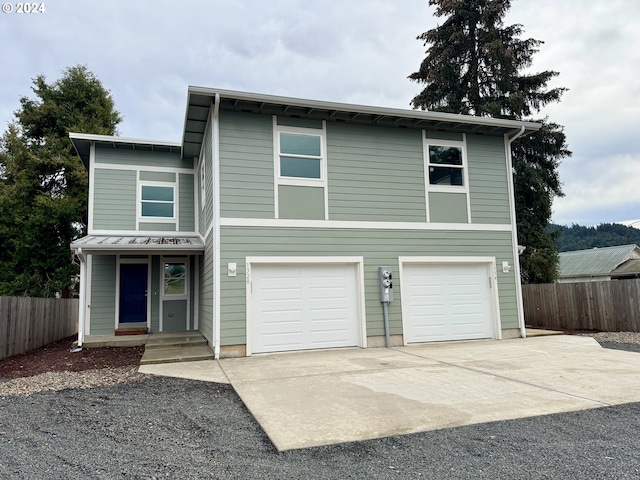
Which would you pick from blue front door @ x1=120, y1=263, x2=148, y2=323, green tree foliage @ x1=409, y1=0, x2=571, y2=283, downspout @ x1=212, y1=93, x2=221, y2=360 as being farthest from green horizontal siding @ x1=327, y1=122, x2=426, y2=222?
green tree foliage @ x1=409, y1=0, x2=571, y2=283

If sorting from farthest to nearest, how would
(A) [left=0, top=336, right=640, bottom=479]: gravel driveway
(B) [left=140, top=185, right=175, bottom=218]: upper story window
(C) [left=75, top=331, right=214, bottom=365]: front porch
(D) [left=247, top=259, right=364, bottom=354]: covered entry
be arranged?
(B) [left=140, top=185, right=175, bottom=218]: upper story window → (D) [left=247, top=259, right=364, bottom=354]: covered entry → (C) [left=75, top=331, right=214, bottom=365]: front porch → (A) [left=0, top=336, right=640, bottom=479]: gravel driveway

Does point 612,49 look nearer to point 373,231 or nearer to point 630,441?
point 373,231

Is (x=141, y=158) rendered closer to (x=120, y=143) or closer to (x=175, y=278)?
(x=120, y=143)

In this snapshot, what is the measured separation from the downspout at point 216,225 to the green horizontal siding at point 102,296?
15.2ft

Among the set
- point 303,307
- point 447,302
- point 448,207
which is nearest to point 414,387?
point 303,307

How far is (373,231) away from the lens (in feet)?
29.9

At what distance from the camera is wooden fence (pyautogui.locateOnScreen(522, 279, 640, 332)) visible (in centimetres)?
1095

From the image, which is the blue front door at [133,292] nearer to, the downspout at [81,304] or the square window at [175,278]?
the square window at [175,278]

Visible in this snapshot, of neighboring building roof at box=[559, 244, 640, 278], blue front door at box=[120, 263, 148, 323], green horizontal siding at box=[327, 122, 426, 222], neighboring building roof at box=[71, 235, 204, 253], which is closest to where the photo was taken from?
green horizontal siding at box=[327, 122, 426, 222]

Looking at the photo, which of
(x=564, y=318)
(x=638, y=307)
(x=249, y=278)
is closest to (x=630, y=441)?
(x=249, y=278)

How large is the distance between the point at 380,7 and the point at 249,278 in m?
8.54

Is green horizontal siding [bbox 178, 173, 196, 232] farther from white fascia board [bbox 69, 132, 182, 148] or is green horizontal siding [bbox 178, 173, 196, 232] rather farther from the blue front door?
the blue front door

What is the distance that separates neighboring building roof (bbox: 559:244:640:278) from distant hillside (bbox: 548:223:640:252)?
82.9 ft

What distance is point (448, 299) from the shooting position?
376 inches
